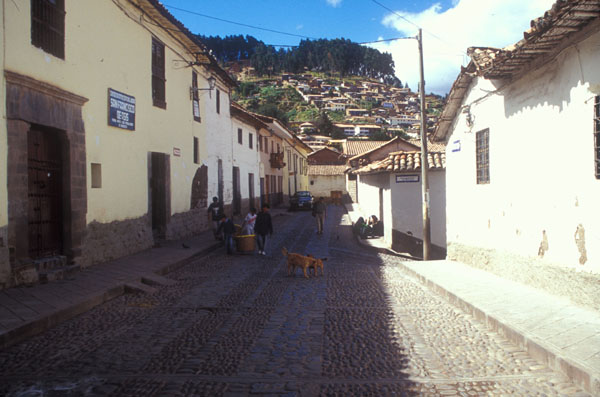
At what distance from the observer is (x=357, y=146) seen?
55250mm

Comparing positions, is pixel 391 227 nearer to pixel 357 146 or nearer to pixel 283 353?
pixel 283 353

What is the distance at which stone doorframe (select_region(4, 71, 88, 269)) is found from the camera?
7.71m

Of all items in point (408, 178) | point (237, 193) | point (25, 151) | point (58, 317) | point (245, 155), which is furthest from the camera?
point (245, 155)

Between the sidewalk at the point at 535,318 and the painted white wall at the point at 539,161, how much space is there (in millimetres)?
661

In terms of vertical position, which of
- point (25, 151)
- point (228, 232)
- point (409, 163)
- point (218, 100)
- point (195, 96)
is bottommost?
point (228, 232)

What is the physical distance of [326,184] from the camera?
168ft

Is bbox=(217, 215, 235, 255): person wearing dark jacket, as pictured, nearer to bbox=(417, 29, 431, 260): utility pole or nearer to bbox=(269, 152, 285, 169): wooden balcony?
bbox=(417, 29, 431, 260): utility pole

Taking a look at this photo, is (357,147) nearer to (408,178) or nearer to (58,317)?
(408,178)

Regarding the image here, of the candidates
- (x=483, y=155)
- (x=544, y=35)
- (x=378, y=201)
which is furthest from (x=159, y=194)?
(x=544, y=35)

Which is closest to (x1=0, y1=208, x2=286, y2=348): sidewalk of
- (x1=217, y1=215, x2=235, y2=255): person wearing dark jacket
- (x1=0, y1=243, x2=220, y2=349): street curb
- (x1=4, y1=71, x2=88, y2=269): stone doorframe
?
(x1=0, y1=243, x2=220, y2=349): street curb

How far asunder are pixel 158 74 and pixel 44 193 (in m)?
6.17

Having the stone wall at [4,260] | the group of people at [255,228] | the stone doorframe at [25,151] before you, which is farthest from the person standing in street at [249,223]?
the stone wall at [4,260]

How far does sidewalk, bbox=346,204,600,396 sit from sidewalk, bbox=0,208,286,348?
17.3ft

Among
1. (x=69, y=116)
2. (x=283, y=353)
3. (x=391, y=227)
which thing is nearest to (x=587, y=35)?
(x=283, y=353)
